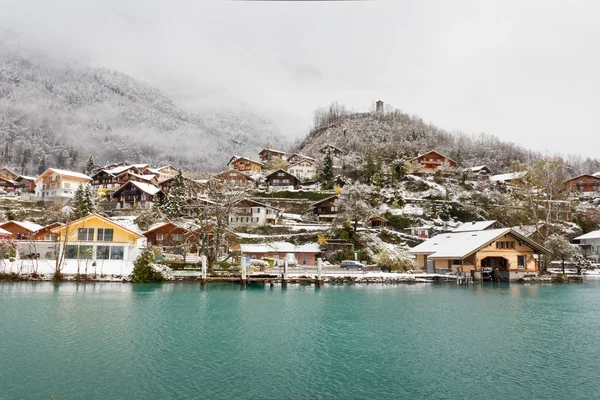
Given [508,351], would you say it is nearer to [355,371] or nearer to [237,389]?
[355,371]

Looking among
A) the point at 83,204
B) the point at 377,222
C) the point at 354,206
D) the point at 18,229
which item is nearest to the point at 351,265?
the point at 354,206

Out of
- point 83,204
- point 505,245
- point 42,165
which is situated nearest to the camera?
point 505,245

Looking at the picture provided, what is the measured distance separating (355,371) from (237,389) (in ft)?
13.4

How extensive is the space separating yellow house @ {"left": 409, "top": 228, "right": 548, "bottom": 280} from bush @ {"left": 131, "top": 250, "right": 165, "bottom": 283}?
1228 inches

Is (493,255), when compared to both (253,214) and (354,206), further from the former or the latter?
(253,214)

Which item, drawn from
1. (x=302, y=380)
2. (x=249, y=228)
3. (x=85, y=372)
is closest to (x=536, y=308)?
(x=302, y=380)

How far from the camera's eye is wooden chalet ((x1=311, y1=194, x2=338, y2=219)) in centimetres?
7794

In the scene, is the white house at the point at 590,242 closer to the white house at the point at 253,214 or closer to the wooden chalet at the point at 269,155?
the white house at the point at 253,214

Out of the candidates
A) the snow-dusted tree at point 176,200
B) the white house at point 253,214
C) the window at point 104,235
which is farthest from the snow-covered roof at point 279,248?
the window at point 104,235

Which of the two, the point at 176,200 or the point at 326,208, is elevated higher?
the point at 176,200

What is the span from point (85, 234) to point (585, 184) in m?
101

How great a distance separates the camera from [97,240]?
48.1m

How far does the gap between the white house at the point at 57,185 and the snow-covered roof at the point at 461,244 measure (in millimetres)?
72469

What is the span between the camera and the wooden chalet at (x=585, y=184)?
9300 cm
